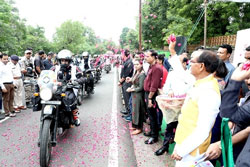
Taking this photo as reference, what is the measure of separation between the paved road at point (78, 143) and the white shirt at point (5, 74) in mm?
1154

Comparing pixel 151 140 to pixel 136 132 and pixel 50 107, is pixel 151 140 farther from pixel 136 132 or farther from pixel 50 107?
pixel 50 107

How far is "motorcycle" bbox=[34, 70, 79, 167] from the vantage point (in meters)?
3.24

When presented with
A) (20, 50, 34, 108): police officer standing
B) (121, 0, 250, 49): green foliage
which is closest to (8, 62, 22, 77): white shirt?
(20, 50, 34, 108): police officer standing

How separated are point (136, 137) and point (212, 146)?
2817mm

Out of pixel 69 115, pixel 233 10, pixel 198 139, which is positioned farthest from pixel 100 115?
pixel 233 10

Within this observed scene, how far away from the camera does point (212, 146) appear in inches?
71.3

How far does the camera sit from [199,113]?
1.78m

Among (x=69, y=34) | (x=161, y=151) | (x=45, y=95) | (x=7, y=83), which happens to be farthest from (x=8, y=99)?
(x=69, y=34)

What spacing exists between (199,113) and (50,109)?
101 inches

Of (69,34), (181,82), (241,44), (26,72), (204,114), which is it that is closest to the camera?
(204,114)

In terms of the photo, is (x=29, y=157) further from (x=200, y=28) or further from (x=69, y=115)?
(x=200, y=28)

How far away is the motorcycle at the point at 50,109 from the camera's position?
3236 mm

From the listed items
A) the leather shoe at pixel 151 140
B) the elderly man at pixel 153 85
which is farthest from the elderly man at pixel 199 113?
the leather shoe at pixel 151 140

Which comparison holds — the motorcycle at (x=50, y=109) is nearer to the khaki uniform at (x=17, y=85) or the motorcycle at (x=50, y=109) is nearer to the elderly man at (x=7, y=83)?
the elderly man at (x=7, y=83)
